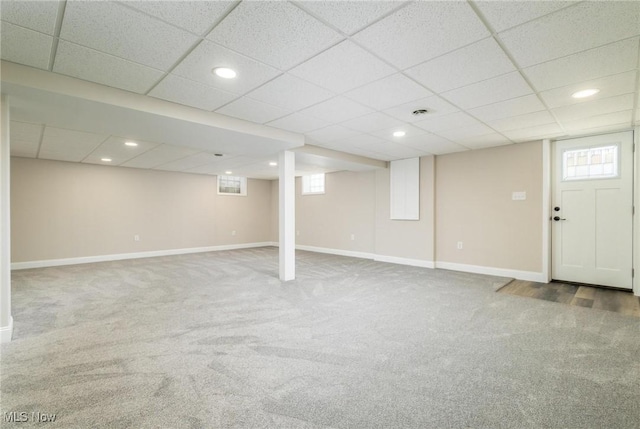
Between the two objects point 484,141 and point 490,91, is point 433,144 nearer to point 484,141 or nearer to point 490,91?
point 484,141

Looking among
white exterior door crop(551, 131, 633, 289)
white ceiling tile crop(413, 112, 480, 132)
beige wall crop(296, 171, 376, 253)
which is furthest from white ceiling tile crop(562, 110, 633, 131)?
beige wall crop(296, 171, 376, 253)

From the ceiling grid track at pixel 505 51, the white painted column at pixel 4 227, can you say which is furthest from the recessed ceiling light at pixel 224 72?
the white painted column at pixel 4 227

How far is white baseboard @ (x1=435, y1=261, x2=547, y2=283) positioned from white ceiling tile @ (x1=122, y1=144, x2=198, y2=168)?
552 centimetres

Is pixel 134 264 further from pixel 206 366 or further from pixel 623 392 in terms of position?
pixel 623 392

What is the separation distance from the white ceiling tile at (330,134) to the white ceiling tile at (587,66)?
225 centimetres

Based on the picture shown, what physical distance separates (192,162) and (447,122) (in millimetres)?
5525

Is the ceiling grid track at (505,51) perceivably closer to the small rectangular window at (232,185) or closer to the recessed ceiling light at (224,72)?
the recessed ceiling light at (224,72)

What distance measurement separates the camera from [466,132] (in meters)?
4.41

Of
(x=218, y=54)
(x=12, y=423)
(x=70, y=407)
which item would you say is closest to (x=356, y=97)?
(x=218, y=54)

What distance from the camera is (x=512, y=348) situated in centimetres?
257

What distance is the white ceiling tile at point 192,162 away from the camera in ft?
20.1

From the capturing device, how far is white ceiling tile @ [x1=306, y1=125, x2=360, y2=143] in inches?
167

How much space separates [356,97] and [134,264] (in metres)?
6.31
